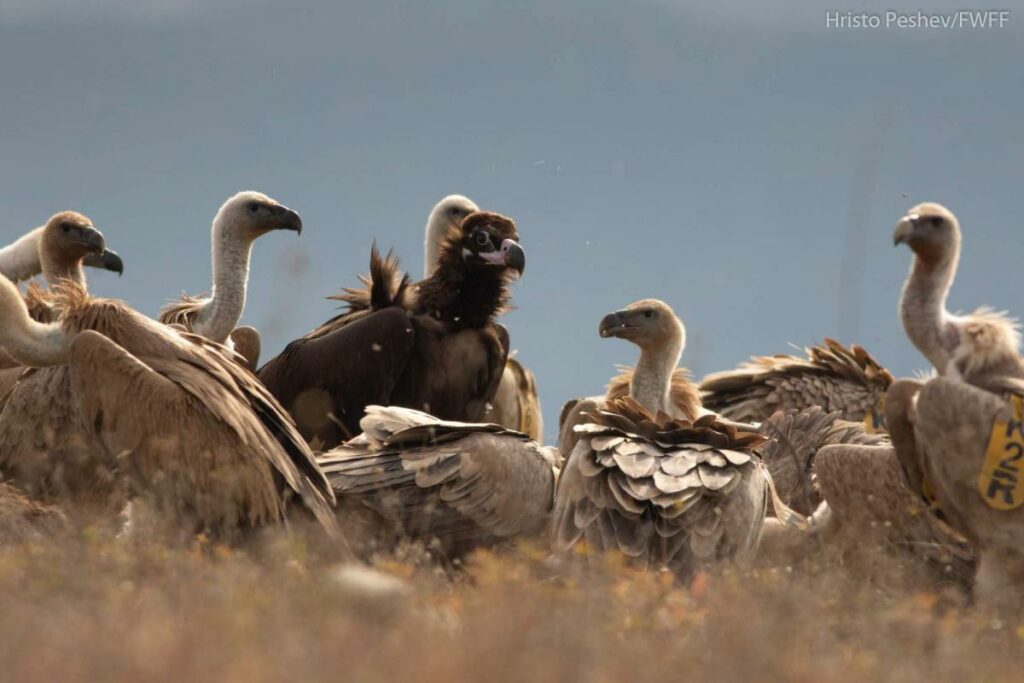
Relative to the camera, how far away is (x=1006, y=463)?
709 centimetres

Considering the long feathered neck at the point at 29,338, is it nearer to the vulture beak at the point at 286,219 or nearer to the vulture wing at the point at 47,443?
the vulture wing at the point at 47,443

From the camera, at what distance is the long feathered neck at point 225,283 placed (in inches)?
418

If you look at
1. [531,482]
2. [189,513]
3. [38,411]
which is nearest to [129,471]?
[189,513]

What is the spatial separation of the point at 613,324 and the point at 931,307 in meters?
3.90

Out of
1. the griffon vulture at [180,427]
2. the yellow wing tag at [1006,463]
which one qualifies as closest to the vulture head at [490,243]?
the griffon vulture at [180,427]

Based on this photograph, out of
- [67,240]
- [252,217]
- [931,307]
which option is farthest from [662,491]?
[67,240]

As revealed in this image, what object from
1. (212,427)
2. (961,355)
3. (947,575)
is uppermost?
(961,355)

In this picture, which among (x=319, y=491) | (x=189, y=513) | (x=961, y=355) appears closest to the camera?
(x=189, y=513)

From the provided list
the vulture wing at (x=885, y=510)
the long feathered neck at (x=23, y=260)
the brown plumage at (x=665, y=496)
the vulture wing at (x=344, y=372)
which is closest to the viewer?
the brown plumage at (x=665, y=496)

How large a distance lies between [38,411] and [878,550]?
412 cm

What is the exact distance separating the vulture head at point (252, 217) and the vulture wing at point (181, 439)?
4611mm

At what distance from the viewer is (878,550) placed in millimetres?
6824

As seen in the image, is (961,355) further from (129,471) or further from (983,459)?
(129,471)

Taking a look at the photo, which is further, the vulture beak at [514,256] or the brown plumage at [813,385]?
the brown plumage at [813,385]
